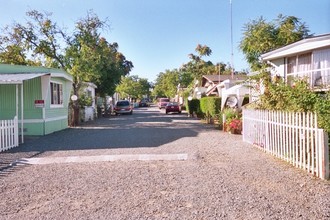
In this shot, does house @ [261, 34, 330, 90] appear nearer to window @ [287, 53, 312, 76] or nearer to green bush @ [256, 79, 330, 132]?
window @ [287, 53, 312, 76]

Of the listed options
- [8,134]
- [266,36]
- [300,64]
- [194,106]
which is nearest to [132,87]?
[194,106]

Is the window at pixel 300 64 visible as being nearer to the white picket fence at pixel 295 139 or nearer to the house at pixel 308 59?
the house at pixel 308 59

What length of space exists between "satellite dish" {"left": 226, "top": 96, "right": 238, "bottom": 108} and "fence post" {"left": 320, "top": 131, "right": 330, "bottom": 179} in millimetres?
13268

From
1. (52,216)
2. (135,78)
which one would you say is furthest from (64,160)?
(135,78)

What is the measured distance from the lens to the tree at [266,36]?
24.0 m

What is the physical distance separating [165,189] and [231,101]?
14.9 m

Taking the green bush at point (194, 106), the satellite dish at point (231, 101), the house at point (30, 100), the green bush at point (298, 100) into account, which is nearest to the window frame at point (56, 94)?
the house at point (30, 100)

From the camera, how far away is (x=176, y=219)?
4.48m

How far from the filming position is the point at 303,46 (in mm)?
13805

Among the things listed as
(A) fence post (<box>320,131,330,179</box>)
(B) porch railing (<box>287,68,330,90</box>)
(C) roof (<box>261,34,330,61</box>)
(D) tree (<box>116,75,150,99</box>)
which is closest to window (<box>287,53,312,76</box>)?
(B) porch railing (<box>287,68,330,90</box>)

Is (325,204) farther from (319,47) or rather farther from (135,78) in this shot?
(135,78)

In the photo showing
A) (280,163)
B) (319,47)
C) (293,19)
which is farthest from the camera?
(293,19)

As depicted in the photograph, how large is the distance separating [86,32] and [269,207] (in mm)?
20077

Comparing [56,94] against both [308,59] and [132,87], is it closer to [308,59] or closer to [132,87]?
[308,59]
